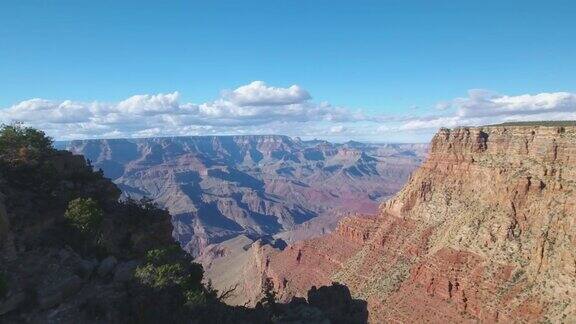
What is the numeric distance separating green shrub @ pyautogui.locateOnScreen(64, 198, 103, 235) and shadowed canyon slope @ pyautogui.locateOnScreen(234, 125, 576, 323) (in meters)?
58.1

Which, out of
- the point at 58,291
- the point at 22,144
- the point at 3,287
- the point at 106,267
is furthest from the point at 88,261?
the point at 22,144

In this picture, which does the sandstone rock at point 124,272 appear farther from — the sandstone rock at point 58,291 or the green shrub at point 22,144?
the green shrub at point 22,144

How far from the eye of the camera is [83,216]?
43.4 m

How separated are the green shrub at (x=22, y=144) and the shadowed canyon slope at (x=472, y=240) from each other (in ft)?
200

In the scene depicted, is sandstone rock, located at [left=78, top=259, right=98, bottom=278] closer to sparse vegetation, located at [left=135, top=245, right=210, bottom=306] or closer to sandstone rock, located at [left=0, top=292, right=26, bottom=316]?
sparse vegetation, located at [left=135, top=245, right=210, bottom=306]

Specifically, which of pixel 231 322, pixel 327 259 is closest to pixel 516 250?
pixel 327 259

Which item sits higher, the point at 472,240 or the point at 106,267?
the point at 106,267

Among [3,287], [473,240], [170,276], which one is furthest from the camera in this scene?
[473,240]

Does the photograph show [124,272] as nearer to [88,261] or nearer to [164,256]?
[88,261]

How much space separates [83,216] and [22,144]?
17151 mm

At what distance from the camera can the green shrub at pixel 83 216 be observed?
1705 inches

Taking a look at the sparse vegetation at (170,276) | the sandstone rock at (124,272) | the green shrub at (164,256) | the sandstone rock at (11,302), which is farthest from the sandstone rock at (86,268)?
the green shrub at (164,256)

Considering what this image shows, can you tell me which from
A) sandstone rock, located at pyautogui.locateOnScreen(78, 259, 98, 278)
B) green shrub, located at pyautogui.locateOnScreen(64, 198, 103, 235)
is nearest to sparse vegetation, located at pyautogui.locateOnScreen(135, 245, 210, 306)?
sandstone rock, located at pyautogui.locateOnScreen(78, 259, 98, 278)

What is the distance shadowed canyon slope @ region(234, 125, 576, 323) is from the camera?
77.8 m
